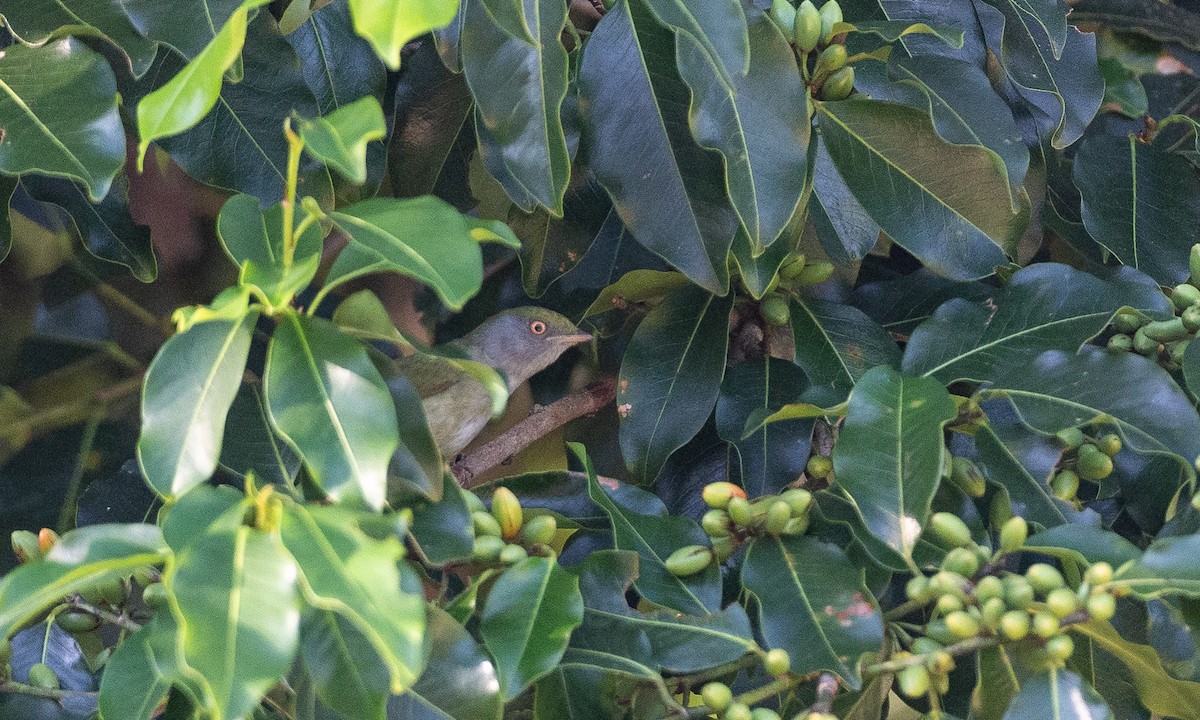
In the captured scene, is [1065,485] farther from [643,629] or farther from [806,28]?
[806,28]

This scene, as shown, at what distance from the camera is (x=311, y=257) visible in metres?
1.05

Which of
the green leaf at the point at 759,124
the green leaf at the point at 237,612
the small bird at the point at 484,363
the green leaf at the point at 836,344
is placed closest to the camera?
the green leaf at the point at 237,612

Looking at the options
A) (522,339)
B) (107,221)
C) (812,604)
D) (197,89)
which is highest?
(197,89)

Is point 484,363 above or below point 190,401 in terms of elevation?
below

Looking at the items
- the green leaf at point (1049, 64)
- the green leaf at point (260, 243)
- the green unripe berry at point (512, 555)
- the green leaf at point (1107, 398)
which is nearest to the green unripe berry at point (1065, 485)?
the green leaf at point (1107, 398)

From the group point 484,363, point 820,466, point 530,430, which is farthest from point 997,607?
point 484,363

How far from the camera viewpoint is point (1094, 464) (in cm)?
148

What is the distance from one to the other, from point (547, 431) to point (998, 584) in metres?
1.25

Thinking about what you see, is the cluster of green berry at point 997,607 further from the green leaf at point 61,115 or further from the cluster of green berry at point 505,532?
the green leaf at point 61,115

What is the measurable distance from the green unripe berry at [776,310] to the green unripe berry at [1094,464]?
0.55 m

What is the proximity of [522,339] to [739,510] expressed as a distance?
1458mm

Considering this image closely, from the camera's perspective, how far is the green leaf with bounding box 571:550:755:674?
4.09 feet

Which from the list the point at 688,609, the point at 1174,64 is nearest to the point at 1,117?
the point at 688,609

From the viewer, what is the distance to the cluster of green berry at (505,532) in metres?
1.30
